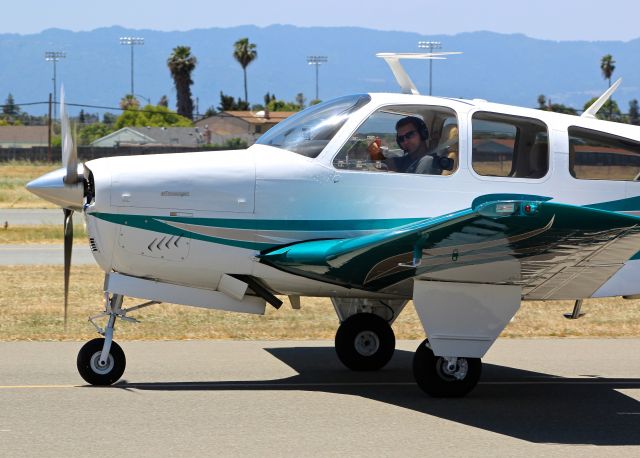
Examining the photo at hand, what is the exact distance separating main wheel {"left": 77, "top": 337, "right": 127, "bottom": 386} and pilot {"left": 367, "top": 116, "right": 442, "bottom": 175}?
2707 mm

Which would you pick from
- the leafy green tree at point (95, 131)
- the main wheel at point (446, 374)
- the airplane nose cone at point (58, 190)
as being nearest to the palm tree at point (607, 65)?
the leafy green tree at point (95, 131)

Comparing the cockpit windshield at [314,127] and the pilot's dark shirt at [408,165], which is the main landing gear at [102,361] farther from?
the pilot's dark shirt at [408,165]

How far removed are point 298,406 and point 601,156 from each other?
11.7 feet

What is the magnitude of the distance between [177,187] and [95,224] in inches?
28.3

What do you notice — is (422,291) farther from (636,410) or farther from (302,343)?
(302,343)

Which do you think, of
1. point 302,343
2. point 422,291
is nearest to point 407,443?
point 422,291

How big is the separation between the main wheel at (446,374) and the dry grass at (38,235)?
52.2ft

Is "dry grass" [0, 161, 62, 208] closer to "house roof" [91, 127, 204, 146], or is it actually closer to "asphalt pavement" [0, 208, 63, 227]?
"asphalt pavement" [0, 208, 63, 227]

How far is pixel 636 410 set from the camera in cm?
848

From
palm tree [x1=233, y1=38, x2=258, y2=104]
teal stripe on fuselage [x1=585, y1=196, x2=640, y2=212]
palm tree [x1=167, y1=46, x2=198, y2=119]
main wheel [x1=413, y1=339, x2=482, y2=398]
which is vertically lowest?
main wheel [x1=413, y1=339, x2=482, y2=398]

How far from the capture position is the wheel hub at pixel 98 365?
29.0ft

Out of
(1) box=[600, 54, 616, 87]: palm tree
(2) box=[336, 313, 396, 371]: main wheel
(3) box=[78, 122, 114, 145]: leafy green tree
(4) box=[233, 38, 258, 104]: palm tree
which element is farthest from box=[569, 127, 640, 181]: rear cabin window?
(4) box=[233, 38, 258, 104]: palm tree

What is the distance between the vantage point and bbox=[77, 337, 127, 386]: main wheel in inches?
348

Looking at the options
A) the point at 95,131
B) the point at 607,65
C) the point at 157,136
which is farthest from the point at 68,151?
the point at 95,131
